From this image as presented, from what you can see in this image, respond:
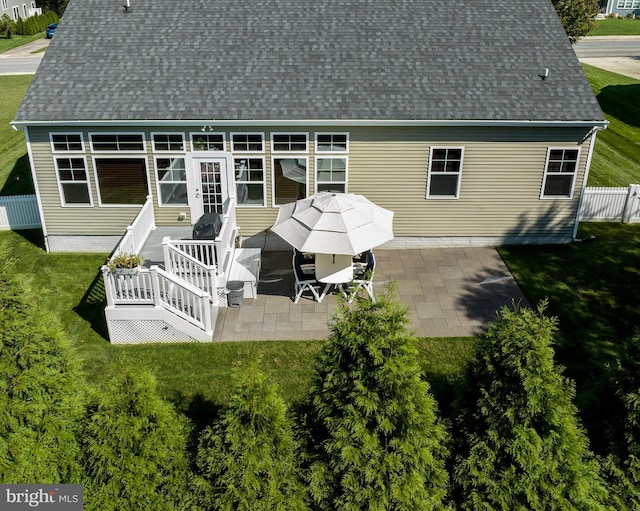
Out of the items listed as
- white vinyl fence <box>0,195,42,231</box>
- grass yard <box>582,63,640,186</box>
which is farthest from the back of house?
grass yard <box>582,63,640,186</box>

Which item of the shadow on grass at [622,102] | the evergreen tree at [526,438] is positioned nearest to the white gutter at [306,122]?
the evergreen tree at [526,438]

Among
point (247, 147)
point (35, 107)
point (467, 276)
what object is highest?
point (35, 107)

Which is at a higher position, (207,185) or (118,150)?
(118,150)

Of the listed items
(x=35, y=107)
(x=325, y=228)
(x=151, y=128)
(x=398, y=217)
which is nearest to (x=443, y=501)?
(x=325, y=228)

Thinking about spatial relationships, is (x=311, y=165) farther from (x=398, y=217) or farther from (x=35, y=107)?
(x=35, y=107)

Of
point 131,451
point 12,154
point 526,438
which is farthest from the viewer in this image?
point 12,154

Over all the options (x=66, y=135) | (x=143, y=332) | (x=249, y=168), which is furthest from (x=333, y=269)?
(x=66, y=135)

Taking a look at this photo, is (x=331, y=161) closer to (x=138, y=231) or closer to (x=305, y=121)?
(x=305, y=121)
